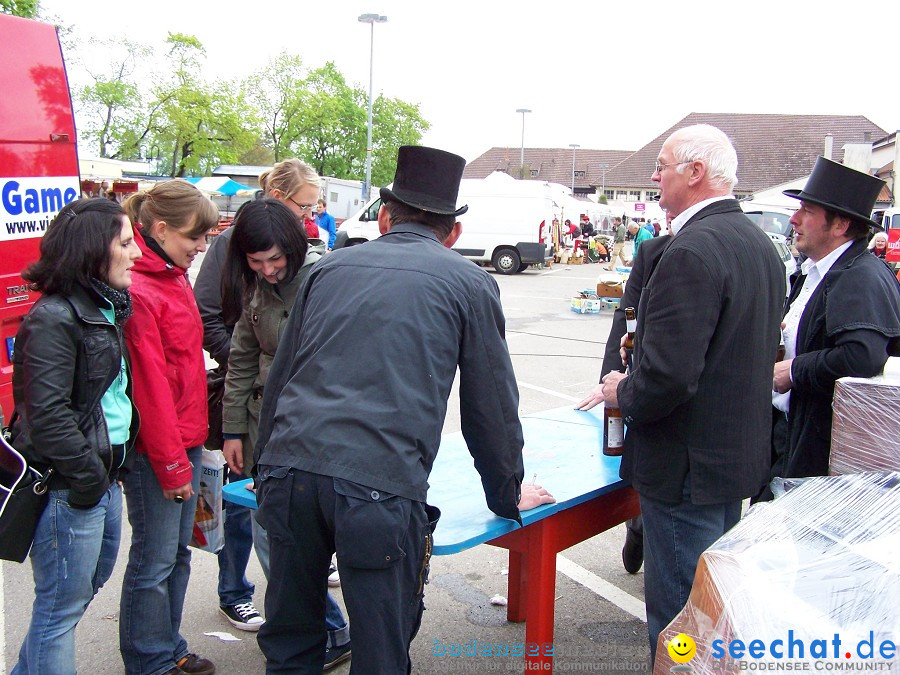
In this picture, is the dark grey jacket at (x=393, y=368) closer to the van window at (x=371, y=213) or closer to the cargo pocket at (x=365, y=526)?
the cargo pocket at (x=365, y=526)

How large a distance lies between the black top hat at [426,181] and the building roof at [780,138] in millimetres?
54543

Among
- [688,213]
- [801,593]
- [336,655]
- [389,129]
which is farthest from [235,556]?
[389,129]

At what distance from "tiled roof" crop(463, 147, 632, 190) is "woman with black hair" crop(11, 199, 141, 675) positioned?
2661 inches

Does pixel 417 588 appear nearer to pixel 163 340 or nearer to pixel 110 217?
pixel 163 340

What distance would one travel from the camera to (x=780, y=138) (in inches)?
2242

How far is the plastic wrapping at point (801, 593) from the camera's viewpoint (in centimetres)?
142

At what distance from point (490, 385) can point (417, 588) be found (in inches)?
22.1

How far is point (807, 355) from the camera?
9.33ft

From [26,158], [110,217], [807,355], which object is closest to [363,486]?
[110,217]

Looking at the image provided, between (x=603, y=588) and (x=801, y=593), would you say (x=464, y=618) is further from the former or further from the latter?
(x=801, y=593)

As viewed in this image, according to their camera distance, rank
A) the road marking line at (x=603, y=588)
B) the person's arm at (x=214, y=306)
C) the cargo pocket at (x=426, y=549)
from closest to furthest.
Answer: the cargo pocket at (x=426, y=549), the person's arm at (x=214, y=306), the road marking line at (x=603, y=588)

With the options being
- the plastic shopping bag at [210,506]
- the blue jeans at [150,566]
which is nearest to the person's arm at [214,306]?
the plastic shopping bag at [210,506]

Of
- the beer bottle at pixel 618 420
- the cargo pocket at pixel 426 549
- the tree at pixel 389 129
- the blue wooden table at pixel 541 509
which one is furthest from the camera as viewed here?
the tree at pixel 389 129

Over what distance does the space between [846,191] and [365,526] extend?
7.44 ft
